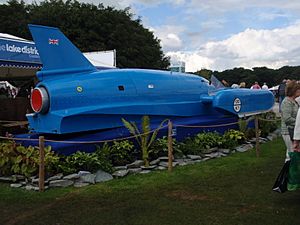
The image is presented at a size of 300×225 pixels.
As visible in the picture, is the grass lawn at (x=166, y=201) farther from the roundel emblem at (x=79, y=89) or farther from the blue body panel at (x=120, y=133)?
the roundel emblem at (x=79, y=89)

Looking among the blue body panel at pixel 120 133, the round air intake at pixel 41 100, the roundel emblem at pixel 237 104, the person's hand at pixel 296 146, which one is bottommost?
the blue body panel at pixel 120 133

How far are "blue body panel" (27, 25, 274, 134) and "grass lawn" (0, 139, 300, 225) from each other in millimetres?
1478

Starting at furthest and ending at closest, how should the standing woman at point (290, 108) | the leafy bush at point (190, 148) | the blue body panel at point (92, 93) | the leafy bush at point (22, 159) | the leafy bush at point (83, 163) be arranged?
1. the leafy bush at point (190, 148)
2. the blue body panel at point (92, 93)
3. the leafy bush at point (83, 163)
4. the leafy bush at point (22, 159)
5. the standing woman at point (290, 108)

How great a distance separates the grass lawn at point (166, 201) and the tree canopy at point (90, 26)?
3011cm

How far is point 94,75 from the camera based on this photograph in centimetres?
867

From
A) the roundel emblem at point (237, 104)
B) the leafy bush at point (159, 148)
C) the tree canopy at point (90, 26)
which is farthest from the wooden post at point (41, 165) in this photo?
the tree canopy at point (90, 26)

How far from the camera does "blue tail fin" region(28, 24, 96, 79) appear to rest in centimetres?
830

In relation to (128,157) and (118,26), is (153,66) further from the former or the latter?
(128,157)

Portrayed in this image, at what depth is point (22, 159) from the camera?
296 inches

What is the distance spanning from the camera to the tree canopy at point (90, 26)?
38.0 meters

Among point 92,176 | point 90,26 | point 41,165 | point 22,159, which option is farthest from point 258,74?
point 41,165

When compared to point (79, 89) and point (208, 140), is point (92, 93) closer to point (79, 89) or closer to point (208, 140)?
point (79, 89)

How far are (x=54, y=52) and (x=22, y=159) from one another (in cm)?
227

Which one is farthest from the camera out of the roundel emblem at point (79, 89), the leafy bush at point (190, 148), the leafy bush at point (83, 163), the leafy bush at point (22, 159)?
the leafy bush at point (190, 148)
